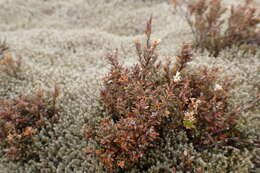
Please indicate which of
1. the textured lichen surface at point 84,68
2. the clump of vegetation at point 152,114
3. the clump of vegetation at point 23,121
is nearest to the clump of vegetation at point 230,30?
the textured lichen surface at point 84,68

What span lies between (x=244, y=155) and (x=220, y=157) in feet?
0.96

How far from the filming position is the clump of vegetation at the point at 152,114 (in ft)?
8.95

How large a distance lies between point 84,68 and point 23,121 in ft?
7.37

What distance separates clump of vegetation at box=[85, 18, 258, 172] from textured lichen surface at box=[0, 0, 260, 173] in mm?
177

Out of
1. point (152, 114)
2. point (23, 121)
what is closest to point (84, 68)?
point (23, 121)

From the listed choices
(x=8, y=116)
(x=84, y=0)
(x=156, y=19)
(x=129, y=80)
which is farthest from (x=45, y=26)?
(x=129, y=80)

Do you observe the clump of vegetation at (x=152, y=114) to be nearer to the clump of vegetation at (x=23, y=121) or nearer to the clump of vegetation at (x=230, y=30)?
the clump of vegetation at (x=23, y=121)

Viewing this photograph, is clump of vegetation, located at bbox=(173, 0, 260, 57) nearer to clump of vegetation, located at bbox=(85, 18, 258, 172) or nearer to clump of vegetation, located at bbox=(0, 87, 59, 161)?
clump of vegetation, located at bbox=(85, 18, 258, 172)

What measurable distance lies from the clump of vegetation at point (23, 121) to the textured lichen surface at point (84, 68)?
0.41 feet

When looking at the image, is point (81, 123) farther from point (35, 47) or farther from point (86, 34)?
point (86, 34)

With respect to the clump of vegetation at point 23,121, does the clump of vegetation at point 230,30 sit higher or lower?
higher

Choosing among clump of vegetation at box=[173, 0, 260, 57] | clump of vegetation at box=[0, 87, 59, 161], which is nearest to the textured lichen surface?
clump of vegetation at box=[0, 87, 59, 161]

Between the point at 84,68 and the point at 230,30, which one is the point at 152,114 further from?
the point at 230,30

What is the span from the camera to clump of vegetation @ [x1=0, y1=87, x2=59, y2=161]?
3.32 m
